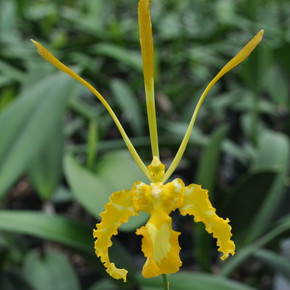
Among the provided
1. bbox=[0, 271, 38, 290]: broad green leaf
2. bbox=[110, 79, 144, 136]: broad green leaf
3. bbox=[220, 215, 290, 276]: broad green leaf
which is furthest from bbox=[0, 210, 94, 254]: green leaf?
bbox=[110, 79, 144, 136]: broad green leaf

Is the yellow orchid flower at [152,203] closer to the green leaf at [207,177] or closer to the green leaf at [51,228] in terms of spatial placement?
the green leaf at [51,228]

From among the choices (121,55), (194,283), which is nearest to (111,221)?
(194,283)

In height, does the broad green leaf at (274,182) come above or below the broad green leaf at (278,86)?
below

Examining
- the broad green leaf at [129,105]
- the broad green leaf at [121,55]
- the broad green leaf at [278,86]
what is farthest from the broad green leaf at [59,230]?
the broad green leaf at [278,86]

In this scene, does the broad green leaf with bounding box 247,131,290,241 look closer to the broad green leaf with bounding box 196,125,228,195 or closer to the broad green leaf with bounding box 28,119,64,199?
the broad green leaf with bounding box 196,125,228,195

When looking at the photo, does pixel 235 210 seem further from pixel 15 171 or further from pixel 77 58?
pixel 77 58

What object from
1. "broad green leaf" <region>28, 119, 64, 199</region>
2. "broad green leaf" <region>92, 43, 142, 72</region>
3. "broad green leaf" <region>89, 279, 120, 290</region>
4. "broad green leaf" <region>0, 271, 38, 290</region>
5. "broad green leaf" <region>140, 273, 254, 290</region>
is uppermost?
"broad green leaf" <region>92, 43, 142, 72</region>

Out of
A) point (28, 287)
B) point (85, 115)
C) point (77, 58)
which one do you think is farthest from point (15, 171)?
point (77, 58)
